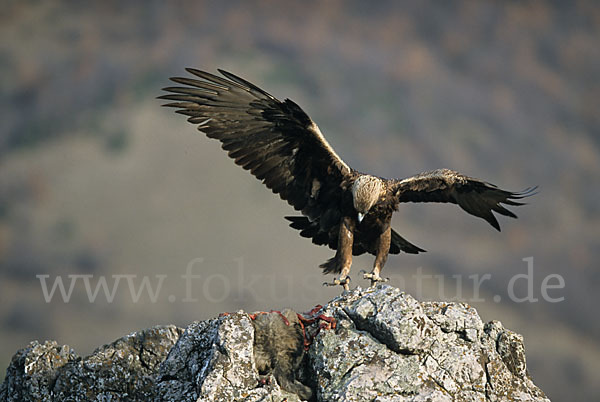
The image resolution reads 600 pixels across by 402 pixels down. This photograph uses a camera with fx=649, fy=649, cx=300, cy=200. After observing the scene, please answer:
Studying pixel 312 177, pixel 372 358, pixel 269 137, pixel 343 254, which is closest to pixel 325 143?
pixel 312 177

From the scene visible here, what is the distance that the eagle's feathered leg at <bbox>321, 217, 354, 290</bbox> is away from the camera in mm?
9477

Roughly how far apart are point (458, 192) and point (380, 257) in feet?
6.31

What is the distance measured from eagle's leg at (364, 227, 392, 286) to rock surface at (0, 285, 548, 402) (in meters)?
1.71

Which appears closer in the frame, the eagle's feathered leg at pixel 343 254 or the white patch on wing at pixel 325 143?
the eagle's feathered leg at pixel 343 254

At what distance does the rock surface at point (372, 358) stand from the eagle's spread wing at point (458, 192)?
9.16 ft

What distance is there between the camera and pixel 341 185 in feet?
33.3

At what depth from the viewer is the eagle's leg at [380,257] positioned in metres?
9.26

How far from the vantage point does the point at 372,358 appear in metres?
6.78

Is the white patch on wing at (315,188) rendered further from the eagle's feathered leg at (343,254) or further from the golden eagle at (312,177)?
the eagle's feathered leg at (343,254)

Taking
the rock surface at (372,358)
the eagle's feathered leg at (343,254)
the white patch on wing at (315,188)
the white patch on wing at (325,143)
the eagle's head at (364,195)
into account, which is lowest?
the rock surface at (372,358)

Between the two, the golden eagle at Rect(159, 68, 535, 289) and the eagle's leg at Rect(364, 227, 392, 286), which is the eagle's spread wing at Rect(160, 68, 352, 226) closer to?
the golden eagle at Rect(159, 68, 535, 289)

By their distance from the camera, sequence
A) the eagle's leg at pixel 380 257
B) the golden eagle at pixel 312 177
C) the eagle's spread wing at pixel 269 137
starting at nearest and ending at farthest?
the eagle's leg at pixel 380 257, the golden eagle at pixel 312 177, the eagle's spread wing at pixel 269 137

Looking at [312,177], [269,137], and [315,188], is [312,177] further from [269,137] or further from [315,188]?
[269,137]

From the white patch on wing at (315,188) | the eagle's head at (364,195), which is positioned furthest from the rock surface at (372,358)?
the white patch on wing at (315,188)
